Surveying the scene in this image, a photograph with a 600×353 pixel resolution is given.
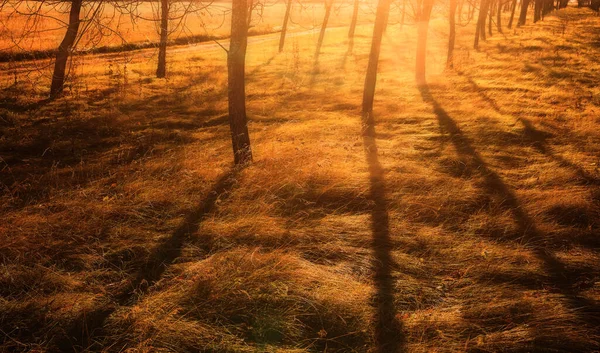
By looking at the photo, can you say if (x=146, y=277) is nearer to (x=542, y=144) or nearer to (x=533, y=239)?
(x=533, y=239)

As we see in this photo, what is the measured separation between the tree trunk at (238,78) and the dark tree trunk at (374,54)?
158 inches

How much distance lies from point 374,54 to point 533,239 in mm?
6397

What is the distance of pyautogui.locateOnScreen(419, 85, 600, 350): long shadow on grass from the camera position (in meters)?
3.46

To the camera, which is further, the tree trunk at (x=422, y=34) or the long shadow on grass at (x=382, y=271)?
the tree trunk at (x=422, y=34)

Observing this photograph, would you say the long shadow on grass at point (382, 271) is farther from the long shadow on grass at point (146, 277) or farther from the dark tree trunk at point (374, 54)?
the dark tree trunk at point (374, 54)

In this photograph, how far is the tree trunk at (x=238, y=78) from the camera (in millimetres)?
6402

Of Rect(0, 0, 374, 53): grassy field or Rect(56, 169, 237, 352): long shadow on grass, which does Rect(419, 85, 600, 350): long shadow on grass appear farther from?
Rect(0, 0, 374, 53): grassy field

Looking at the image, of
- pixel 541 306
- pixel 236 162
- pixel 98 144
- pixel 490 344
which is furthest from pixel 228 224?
pixel 98 144

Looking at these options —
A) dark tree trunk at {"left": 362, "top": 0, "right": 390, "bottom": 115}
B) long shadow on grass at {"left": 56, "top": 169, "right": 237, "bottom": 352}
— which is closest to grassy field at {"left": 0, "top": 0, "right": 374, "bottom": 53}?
dark tree trunk at {"left": 362, "top": 0, "right": 390, "bottom": 115}

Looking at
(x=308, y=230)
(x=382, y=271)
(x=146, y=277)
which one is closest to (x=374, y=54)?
(x=308, y=230)

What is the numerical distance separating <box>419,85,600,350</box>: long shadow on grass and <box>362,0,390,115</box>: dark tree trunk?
9.04 feet

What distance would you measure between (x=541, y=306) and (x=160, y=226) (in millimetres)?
4160

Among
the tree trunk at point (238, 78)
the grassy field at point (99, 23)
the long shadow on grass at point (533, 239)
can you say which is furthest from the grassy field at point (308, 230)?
the grassy field at point (99, 23)

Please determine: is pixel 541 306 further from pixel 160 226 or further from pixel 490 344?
pixel 160 226
